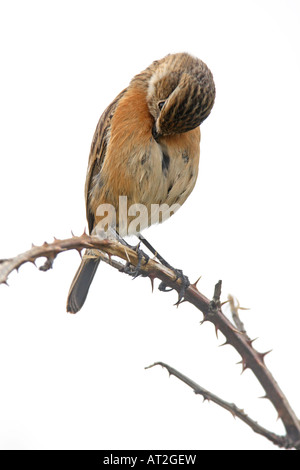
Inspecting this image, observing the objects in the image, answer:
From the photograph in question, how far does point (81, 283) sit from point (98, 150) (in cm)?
93

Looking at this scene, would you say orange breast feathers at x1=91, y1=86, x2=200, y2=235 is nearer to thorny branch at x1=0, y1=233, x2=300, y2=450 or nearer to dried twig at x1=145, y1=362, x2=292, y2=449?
thorny branch at x1=0, y1=233, x2=300, y2=450

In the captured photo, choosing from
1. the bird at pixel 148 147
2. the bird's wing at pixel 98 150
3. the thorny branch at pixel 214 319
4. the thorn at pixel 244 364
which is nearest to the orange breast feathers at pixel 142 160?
the bird at pixel 148 147

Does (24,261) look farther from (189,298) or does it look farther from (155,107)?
(155,107)

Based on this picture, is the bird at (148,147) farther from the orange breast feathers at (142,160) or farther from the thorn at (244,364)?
the thorn at (244,364)

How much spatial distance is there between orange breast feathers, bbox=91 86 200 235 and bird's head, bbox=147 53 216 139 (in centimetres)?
9

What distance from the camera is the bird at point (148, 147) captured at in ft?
11.1

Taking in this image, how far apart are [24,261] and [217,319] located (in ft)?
2.26

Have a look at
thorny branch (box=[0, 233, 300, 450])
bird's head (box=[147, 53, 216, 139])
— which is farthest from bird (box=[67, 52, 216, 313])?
thorny branch (box=[0, 233, 300, 450])

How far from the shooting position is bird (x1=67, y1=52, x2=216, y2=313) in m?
3.38

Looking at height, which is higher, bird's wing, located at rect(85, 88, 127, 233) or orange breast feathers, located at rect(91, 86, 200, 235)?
bird's wing, located at rect(85, 88, 127, 233)

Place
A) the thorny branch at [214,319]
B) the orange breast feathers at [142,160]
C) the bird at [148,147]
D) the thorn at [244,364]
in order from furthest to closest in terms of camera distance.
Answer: the orange breast feathers at [142,160], the bird at [148,147], the thorn at [244,364], the thorny branch at [214,319]

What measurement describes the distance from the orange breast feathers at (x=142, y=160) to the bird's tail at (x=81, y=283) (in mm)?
492

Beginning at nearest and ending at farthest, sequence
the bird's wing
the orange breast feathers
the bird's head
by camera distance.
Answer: the bird's head, the orange breast feathers, the bird's wing

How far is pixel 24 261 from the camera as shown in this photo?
109 cm
